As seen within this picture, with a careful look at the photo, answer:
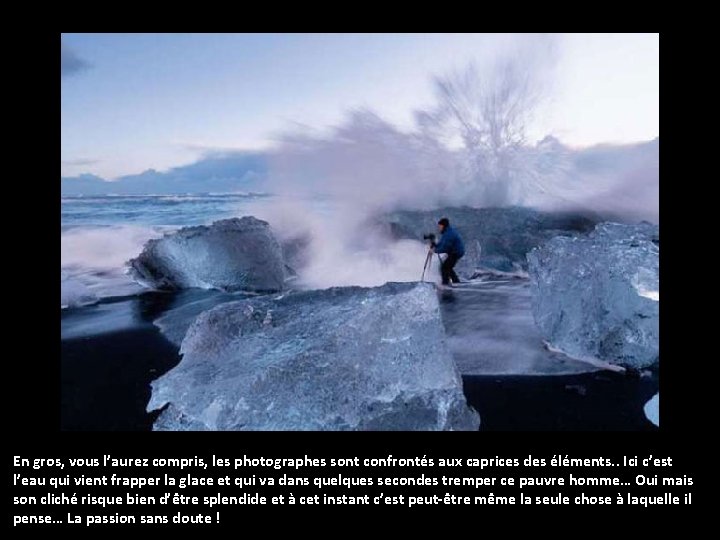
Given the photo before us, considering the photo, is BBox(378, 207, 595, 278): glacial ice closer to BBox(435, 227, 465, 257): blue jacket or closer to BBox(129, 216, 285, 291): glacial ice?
BBox(435, 227, 465, 257): blue jacket

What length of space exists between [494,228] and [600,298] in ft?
19.0

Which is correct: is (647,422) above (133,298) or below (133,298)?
below

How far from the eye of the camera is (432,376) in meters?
2.68

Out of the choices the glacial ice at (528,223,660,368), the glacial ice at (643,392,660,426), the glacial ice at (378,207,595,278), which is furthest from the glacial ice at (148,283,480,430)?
the glacial ice at (378,207,595,278)

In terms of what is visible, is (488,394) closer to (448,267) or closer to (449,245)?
(449,245)

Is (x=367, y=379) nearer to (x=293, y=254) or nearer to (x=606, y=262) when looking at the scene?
(x=606, y=262)

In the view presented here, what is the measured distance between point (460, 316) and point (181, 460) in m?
3.70

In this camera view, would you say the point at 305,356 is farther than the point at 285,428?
Yes

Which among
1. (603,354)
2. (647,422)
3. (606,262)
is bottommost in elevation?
(647,422)

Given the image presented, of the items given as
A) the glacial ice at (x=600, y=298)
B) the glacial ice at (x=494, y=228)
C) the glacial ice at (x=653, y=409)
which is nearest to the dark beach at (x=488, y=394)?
the glacial ice at (x=653, y=409)

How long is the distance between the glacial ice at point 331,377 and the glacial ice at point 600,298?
153 centimetres

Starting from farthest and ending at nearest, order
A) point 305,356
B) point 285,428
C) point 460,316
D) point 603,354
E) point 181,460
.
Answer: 1. point 460,316
2. point 603,354
3. point 305,356
4. point 285,428
5. point 181,460

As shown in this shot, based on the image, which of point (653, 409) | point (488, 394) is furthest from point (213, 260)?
point (653, 409)

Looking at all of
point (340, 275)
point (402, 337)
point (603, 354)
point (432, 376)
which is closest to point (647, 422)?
point (603, 354)
